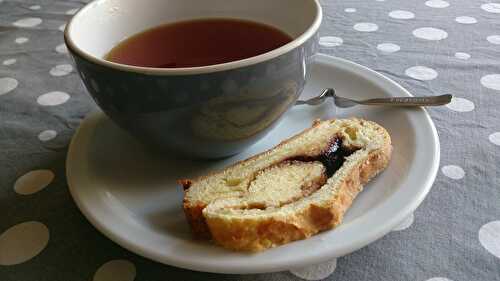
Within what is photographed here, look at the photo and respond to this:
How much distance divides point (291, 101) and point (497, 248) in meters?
0.30

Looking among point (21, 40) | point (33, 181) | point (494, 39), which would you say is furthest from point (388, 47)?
point (21, 40)

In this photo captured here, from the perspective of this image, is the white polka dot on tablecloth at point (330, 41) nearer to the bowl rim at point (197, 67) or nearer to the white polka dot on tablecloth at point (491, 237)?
the bowl rim at point (197, 67)

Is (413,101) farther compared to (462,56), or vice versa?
(462,56)

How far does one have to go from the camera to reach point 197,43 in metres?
0.74

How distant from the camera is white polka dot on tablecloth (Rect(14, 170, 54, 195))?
0.67 metres

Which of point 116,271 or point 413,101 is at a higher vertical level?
point 413,101

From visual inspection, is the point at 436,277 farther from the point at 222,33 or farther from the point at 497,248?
the point at 222,33

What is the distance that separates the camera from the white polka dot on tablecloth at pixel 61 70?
1.00 m

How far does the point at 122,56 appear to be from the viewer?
706mm

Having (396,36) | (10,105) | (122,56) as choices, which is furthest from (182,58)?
(396,36)

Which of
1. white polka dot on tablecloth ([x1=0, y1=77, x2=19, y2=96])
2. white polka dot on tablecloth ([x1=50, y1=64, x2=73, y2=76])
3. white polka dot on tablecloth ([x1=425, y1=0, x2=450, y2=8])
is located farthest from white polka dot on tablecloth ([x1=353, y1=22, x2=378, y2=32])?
white polka dot on tablecloth ([x1=0, y1=77, x2=19, y2=96])

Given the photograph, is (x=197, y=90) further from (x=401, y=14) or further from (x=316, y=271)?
(x=401, y=14)

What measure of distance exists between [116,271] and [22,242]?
0.14 meters

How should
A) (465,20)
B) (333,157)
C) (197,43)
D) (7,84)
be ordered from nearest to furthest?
(333,157) < (197,43) < (7,84) < (465,20)
